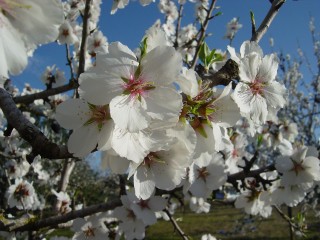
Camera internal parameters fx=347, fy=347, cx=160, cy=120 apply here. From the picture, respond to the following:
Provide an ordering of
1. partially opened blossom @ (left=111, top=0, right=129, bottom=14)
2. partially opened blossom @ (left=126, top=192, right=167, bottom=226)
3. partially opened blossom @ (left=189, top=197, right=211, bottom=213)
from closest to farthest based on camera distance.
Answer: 1. partially opened blossom @ (left=111, top=0, right=129, bottom=14)
2. partially opened blossom @ (left=126, top=192, right=167, bottom=226)
3. partially opened blossom @ (left=189, top=197, right=211, bottom=213)

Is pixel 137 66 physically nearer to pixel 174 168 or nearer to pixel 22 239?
pixel 174 168

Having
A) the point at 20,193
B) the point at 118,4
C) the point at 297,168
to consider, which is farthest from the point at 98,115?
the point at 20,193

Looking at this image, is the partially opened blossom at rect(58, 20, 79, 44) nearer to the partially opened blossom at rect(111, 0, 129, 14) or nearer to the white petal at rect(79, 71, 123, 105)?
the partially opened blossom at rect(111, 0, 129, 14)

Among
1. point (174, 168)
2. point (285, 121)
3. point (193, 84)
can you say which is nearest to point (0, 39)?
point (193, 84)

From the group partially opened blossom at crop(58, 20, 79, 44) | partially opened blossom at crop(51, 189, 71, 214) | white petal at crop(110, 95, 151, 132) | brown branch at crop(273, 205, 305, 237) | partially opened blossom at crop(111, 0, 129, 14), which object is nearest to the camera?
white petal at crop(110, 95, 151, 132)

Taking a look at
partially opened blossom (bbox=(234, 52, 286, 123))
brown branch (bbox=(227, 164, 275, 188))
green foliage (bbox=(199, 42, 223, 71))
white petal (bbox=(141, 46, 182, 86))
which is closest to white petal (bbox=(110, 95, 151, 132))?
white petal (bbox=(141, 46, 182, 86))

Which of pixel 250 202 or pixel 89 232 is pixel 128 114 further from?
pixel 250 202
